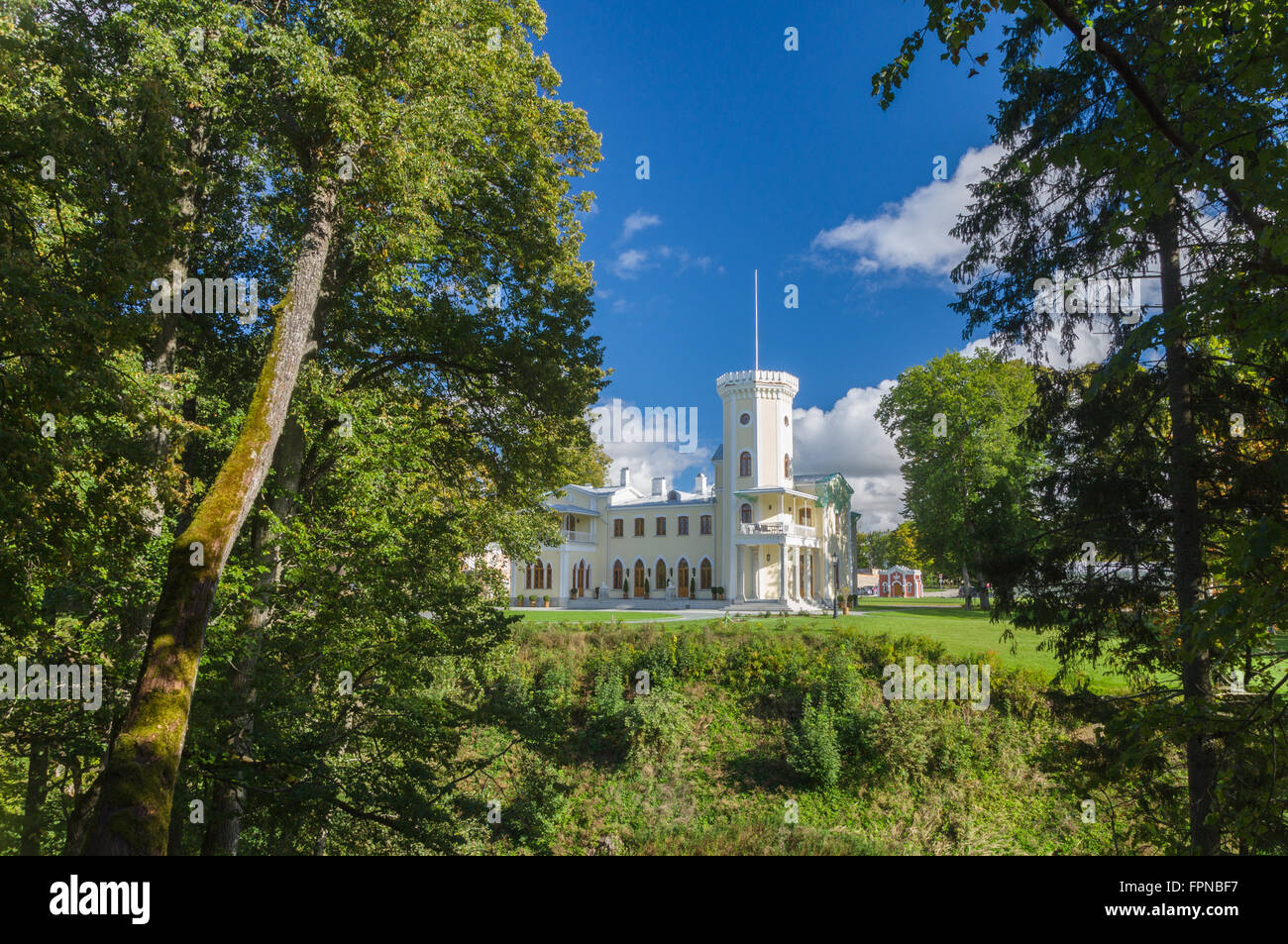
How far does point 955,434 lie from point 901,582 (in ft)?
114

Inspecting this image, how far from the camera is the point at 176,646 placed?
522cm

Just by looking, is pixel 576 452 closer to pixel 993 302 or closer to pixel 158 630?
pixel 993 302

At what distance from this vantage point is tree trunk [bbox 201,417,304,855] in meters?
8.01

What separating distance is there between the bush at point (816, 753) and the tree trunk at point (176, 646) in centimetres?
1592

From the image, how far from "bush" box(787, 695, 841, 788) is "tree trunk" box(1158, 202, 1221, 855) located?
1036 centimetres

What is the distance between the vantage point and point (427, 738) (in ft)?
31.1

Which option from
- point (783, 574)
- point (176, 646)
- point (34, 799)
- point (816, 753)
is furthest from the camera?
point (783, 574)

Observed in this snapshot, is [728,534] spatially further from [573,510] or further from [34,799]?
[34,799]

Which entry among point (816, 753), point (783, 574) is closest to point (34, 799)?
point (816, 753)

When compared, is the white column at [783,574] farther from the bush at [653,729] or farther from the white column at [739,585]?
the bush at [653,729]

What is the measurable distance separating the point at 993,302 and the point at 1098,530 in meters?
3.98

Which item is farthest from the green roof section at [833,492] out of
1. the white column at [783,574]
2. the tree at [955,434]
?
the tree at [955,434]

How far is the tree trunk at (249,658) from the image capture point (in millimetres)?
8008
